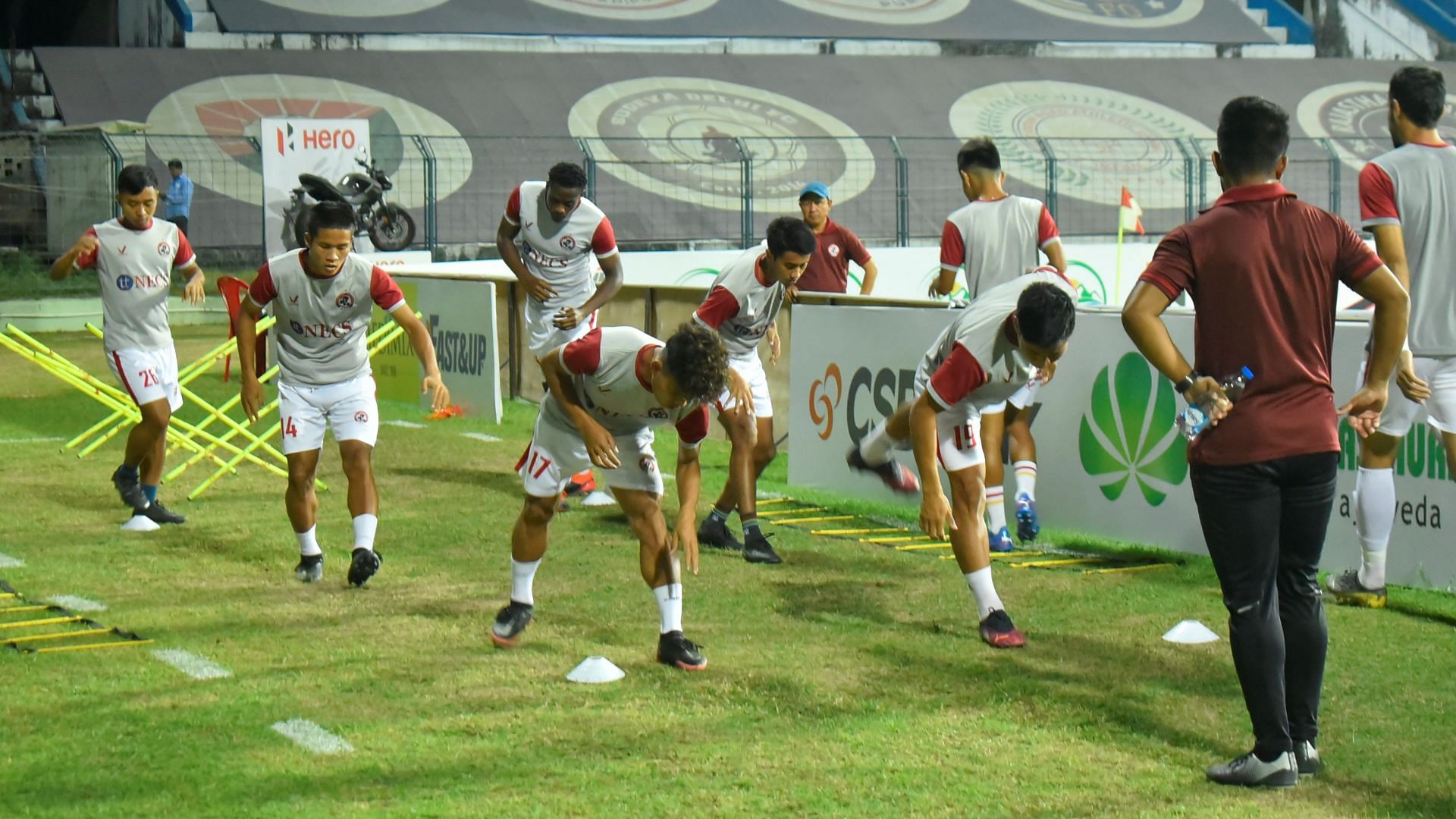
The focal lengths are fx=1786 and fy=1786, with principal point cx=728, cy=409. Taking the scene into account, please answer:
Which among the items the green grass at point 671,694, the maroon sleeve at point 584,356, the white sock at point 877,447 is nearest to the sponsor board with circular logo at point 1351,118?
the green grass at point 671,694

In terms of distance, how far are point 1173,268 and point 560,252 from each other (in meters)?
6.63

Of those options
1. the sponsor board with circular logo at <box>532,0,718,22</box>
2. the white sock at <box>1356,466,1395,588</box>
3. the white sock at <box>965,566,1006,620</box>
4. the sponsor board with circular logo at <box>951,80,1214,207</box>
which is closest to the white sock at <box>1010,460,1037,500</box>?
the white sock at <box>1356,466,1395,588</box>

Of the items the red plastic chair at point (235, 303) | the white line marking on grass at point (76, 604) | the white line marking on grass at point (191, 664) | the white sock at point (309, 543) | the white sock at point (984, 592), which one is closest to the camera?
the white line marking on grass at point (191, 664)

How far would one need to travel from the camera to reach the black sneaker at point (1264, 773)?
5477 millimetres

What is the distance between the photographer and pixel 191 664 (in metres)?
7.27

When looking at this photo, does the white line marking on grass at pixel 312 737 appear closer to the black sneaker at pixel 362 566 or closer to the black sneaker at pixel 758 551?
the black sneaker at pixel 362 566

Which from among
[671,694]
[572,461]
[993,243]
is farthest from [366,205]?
[671,694]

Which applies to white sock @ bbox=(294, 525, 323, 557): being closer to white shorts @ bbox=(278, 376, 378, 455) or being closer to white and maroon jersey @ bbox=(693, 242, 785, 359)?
white shorts @ bbox=(278, 376, 378, 455)

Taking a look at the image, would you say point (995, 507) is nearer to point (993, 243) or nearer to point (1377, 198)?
point (993, 243)

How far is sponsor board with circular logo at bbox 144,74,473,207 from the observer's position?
27.3 m

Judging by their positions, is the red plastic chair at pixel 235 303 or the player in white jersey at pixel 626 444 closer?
the player in white jersey at pixel 626 444

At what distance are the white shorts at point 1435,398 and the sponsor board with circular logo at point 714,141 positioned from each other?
21213 mm

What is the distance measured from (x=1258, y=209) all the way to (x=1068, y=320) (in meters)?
1.58

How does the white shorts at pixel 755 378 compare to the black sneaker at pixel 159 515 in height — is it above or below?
above
